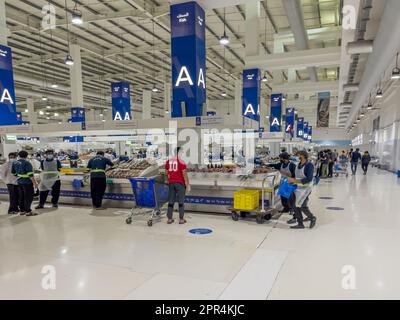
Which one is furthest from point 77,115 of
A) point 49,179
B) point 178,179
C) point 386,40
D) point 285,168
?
point 386,40

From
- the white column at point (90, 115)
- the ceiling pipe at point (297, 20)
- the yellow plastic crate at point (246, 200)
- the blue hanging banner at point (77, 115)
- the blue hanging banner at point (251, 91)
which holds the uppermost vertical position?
the ceiling pipe at point (297, 20)

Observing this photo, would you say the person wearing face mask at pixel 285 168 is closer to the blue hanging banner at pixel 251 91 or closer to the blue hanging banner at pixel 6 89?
the blue hanging banner at pixel 251 91

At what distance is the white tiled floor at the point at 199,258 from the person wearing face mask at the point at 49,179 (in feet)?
3.91

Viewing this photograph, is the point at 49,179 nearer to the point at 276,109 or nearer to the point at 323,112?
the point at 276,109

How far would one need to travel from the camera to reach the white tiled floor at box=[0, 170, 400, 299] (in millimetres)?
2951

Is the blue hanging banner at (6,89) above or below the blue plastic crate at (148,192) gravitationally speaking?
above

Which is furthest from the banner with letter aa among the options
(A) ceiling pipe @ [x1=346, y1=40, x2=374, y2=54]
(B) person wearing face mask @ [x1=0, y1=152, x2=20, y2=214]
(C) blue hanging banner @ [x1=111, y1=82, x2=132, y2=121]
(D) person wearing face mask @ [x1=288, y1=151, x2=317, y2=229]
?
(B) person wearing face mask @ [x1=0, y1=152, x2=20, y2=214]

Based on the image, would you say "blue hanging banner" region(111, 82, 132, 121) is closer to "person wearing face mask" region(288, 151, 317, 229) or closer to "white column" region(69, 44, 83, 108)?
"white column" region(69, 44, 83, 108)

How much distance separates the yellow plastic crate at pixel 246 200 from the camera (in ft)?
18.3

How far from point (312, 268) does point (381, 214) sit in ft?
12.7

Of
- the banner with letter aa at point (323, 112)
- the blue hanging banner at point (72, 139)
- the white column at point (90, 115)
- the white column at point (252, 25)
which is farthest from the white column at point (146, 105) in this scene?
the white column at point (90, 115)

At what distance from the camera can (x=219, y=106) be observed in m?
30.5
